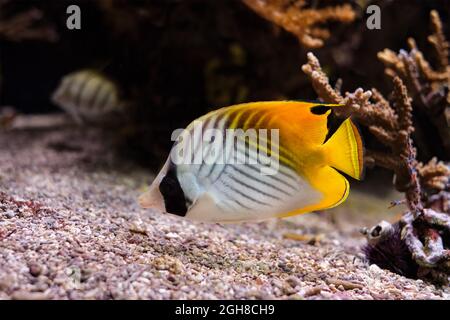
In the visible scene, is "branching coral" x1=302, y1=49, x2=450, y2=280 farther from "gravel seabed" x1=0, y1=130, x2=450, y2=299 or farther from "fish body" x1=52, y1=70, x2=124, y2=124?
"fish body" x1=52, y1=70, x2=124, y2=124

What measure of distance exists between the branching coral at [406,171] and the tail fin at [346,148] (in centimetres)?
76

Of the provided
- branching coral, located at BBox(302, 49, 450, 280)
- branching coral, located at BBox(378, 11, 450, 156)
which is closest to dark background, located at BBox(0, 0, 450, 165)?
branching coral, located at BBox(378, 11, 450, 156)

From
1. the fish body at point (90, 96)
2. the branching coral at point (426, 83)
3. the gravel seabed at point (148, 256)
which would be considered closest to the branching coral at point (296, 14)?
the branching coral at point (426, 83)

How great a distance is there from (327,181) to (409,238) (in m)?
0.95

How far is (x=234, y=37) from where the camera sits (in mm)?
4219

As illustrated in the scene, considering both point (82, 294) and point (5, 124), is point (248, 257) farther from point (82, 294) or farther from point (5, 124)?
point (5, 124)

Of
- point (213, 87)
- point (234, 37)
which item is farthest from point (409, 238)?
point (213, 87)

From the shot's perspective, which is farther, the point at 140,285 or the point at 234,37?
the point at 234,37

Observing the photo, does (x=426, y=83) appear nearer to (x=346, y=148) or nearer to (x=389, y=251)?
(x=389, y=251)

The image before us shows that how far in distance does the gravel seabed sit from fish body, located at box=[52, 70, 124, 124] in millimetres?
1370

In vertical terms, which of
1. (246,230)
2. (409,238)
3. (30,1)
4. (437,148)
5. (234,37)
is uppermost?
(30,1)

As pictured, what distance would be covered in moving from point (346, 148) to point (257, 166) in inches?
12.7

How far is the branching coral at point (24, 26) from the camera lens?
5.15 metres

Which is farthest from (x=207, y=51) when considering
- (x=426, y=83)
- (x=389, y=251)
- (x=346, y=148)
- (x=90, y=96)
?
(x=346, y=148)
